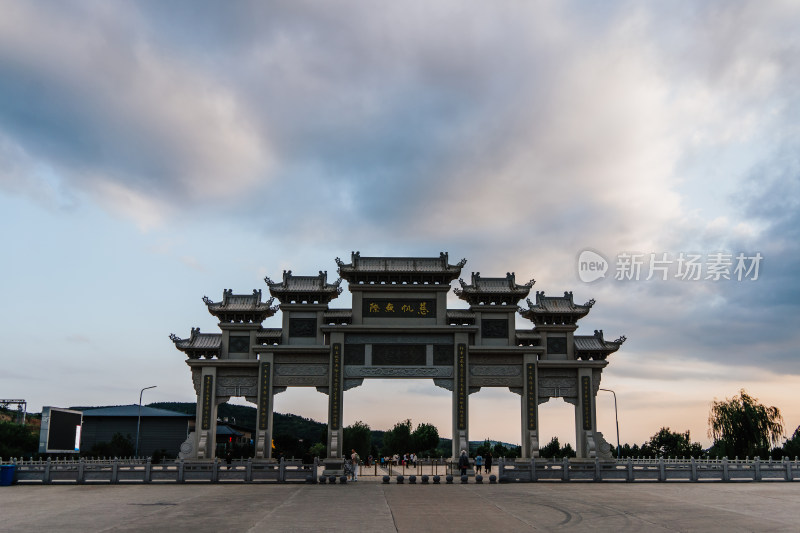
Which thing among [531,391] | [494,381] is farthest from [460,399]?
[531,391]

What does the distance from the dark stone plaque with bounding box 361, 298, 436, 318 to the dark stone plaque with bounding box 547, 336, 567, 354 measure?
7146 mm

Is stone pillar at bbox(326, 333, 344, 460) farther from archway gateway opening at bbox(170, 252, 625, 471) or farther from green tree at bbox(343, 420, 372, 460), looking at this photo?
green tree at bbox(343, 420, 372, 460)

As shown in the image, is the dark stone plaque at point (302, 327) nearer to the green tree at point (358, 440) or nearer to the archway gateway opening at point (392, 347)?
the archway gateway opening at point (392, 347)

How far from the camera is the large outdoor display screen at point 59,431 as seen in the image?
28.3 metres

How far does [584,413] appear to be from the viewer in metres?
38.5

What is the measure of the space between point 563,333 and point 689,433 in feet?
112

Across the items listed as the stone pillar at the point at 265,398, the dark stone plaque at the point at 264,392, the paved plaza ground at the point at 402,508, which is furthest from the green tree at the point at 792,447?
the dark stone plaque at the point at 264,392

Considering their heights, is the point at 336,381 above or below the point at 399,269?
below

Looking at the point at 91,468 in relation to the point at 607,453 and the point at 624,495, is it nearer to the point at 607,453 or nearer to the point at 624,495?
the point at 624,495

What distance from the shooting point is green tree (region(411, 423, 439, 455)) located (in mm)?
87188

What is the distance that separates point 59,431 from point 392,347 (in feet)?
54.0

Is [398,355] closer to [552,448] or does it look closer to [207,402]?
[207,402]

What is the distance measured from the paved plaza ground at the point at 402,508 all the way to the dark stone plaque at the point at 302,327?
490 inches

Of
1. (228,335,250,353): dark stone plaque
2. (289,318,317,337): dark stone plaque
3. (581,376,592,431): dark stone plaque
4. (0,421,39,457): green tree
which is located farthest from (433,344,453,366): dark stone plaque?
(0,421,39,457): green tree
